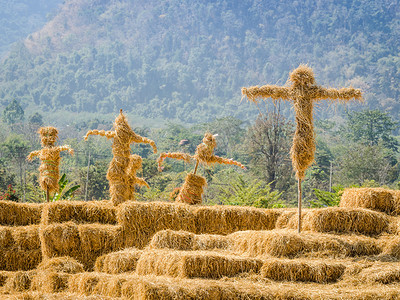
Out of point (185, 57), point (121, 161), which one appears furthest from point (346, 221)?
point (185, 57)

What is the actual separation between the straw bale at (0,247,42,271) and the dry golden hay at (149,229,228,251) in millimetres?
2294

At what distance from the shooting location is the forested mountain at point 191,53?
329 ft

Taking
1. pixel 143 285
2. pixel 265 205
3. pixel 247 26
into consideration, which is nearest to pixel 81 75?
pixel 247 26

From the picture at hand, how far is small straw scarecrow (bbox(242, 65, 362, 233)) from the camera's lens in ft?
25.2

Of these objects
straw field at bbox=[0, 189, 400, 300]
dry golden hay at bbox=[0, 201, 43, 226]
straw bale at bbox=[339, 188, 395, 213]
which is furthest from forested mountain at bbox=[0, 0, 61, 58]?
straw bale at bbox=[339, 188, 395, 213]

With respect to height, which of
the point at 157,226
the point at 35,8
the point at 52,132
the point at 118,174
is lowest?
the point at 157,226

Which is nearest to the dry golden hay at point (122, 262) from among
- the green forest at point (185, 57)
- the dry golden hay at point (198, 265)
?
the dry golden hay at point (198, 265)

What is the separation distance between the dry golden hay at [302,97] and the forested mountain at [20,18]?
129 m

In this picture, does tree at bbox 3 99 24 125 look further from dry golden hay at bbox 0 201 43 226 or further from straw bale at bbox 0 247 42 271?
straw bale at bbox 0 247 42 271

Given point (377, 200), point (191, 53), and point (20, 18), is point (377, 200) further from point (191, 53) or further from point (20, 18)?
point (20, 18)

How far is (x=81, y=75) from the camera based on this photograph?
106 meters

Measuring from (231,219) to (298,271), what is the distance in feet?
9.78

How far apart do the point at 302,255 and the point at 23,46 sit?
114656mm

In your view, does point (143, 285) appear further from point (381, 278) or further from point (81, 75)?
point (81, 75)
